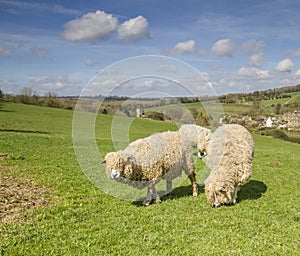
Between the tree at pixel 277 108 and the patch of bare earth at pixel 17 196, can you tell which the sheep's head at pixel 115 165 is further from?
the tree at pixel 277 108

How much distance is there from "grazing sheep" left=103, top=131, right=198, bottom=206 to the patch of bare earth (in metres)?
2.45

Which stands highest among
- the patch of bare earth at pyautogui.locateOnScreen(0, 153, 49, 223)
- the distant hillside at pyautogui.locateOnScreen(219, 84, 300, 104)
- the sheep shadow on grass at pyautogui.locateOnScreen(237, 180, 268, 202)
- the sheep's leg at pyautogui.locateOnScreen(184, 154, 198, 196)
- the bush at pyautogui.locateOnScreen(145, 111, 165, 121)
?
the distant hillside at pyautogui.locateOnScreen(219, 84, 300, 104)

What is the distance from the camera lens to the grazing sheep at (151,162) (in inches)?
360

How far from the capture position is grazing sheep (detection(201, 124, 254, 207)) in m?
9.55

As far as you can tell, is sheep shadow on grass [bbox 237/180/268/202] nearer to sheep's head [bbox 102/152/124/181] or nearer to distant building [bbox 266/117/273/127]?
sheep's head [bbox 102/152/124/181]

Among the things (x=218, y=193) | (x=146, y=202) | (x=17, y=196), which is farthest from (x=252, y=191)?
(x=17, y=196)

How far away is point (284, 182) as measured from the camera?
1427cm

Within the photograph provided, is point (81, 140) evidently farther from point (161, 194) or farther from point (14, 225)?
point (14, 225)

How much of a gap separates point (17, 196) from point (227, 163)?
670cm

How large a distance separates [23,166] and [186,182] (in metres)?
7.54

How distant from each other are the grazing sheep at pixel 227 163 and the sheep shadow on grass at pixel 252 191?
87 centimetres

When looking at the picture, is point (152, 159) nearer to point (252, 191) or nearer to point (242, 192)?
point (242, 192)

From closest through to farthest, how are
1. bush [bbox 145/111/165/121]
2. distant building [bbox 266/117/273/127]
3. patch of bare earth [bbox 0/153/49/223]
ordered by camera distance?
patch of bare earth [bbox 0/153/49/223], bush [bbox 145/111/165/121], distant building [bbox 266/117/273/127]

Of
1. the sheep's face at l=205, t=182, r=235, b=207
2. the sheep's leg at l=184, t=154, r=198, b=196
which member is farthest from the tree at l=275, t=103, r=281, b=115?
the sheep's face at l=205, t=182, r=235, b=207
